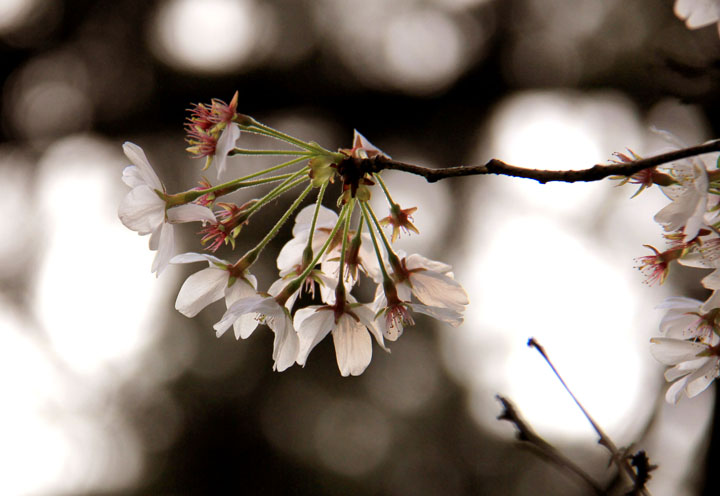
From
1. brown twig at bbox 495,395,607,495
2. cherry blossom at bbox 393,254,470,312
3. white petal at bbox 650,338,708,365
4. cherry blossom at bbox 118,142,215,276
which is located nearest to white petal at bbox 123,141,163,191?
cherry blossom at bbox 118,142,215,276

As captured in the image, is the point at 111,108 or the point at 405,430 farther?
the point at 405,430

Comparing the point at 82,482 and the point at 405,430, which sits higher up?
the point at 405,430

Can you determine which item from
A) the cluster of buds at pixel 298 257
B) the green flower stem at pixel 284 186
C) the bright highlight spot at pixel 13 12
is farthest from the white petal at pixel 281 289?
the bright highlight spot at pixel 13 12

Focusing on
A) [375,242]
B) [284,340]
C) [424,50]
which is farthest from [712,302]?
[424,50]

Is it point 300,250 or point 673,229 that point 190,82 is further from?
point 673,229

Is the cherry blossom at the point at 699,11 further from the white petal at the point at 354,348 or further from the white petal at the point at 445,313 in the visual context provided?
the white petal at the point at 354,348

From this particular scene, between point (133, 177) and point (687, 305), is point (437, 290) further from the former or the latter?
point (133, 177)

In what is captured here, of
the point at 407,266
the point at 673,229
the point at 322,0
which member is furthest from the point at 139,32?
the point at 673,229
